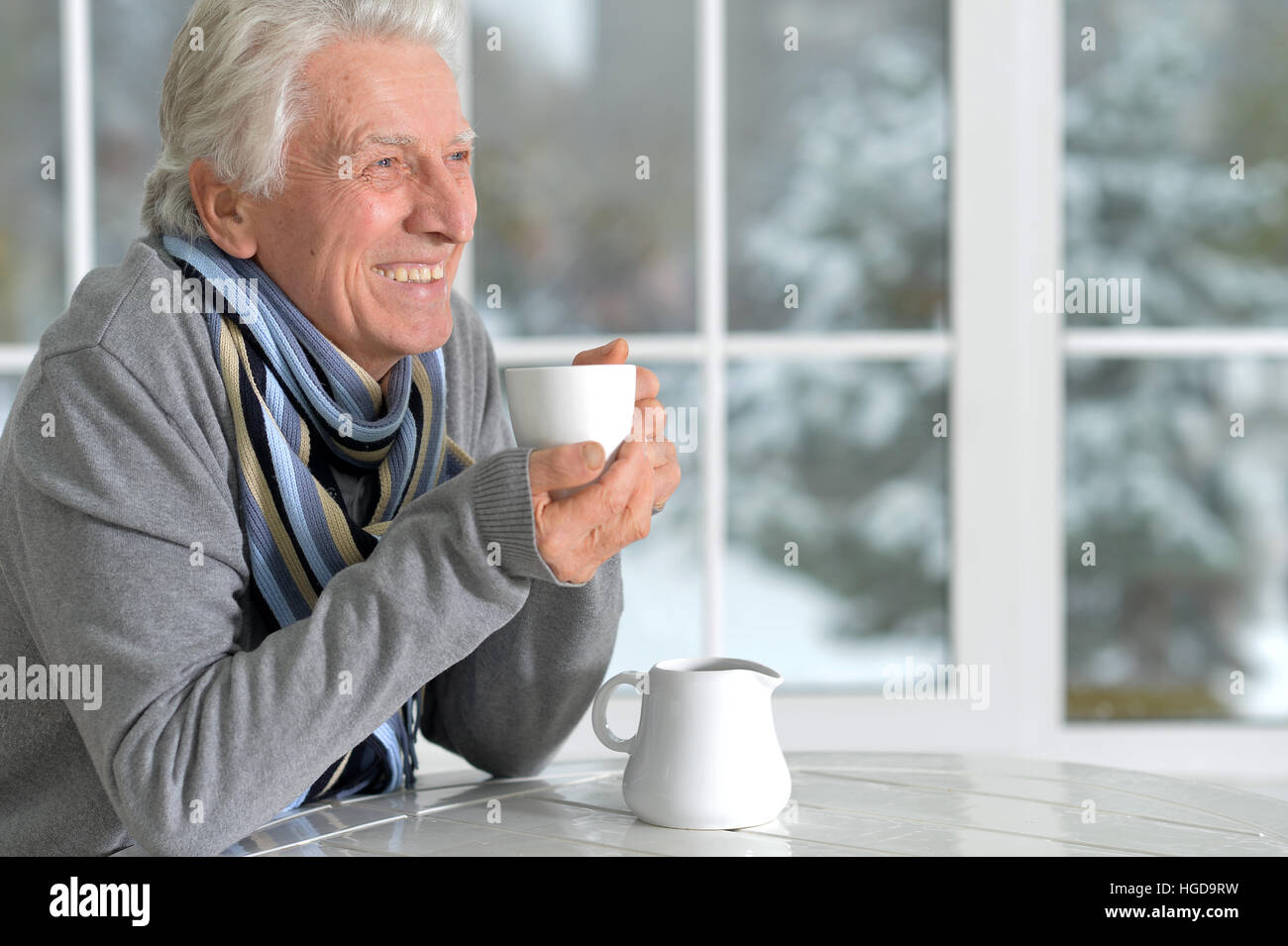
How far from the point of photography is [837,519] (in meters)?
2.56

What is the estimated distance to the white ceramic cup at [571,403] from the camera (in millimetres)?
1075

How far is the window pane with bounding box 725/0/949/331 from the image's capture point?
246 cm

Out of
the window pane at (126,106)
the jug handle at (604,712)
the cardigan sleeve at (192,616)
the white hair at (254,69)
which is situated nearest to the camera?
the cardigan sleeve at (192,616)

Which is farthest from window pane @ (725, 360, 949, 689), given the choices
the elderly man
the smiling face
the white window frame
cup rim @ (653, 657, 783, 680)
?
cup rim @ (653, 657, 783, 680)

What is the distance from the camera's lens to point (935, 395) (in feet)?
8.08

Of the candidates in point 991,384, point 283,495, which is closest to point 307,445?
point 283,495

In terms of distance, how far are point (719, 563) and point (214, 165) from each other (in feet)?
4.27

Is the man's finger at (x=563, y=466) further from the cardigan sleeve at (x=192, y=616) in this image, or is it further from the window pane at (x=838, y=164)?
the window pane at (x=838, y=164)

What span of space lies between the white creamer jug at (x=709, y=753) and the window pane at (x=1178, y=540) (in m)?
1.57

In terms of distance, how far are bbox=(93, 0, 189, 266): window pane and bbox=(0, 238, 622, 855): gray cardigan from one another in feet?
4.30

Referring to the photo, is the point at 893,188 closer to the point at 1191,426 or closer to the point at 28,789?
the point at 1191,426

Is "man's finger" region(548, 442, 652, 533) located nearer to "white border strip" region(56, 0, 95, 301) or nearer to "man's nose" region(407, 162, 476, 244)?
"man's nose" region(407, 162, 476, 244)

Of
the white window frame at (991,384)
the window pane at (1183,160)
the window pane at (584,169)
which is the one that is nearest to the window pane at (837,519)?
the white window frame at (991,384)
